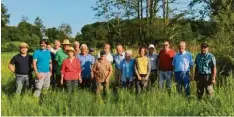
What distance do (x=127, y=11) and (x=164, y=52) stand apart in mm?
9422

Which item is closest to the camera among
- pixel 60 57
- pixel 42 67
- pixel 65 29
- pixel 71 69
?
pixel 71 69

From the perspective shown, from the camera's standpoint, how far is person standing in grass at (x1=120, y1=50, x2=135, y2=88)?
35.1ft

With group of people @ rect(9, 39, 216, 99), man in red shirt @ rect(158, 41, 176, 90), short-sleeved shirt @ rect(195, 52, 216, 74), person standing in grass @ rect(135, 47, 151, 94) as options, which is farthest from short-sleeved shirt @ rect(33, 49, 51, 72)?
short-sleeved shirt @ rect(195, 52, 216, 74)

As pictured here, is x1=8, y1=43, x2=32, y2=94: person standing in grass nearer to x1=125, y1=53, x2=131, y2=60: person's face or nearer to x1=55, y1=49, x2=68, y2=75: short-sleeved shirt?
x1=55, y1=49, x2=68, y2=75: short-sleeved shirt

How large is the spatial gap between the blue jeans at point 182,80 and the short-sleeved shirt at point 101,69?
5.55ft

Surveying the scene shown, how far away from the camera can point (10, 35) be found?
51.4 meters

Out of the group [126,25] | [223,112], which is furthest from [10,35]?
[223,112]

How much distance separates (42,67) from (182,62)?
11.2 ft

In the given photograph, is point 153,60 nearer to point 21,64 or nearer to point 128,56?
point 128,56

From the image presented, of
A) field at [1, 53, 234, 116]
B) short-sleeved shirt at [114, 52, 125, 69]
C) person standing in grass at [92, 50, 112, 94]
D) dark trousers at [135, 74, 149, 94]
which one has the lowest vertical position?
field at [1, 53, 234, 116]

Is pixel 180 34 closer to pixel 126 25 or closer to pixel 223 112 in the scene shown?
pixel 126 25

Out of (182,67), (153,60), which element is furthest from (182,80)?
(153,60)

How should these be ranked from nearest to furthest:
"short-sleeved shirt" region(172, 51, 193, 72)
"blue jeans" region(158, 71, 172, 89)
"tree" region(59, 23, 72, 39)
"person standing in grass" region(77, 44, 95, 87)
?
"short-sleeved shirt" region(172, 51, 193, 72)
"blue jeans" region(158, 71, 172, 89)
"person standing in grass" region(77, 44, 95, 87)
"tree" region(59, 23, 72, 39)

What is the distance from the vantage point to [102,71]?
412 inches
